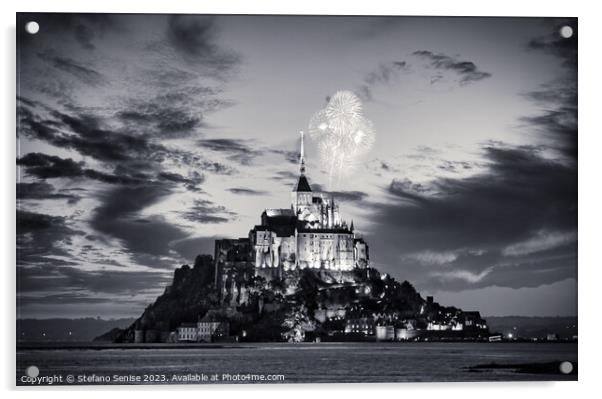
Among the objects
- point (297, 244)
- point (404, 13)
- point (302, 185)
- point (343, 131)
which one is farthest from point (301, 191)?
point (297, 244)

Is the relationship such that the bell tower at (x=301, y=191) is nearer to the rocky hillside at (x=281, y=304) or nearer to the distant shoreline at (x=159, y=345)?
the rocky hillside at (x=281, y=304)

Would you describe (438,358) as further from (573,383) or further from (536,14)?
(536,14)

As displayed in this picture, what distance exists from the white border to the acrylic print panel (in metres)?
0.12

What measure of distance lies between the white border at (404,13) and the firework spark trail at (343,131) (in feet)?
3.62

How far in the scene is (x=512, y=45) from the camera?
35.9 ft

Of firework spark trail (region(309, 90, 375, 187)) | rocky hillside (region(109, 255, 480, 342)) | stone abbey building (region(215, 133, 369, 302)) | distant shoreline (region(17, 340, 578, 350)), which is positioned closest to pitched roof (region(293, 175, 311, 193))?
stone abbey building (region(215, 133, 369, 302))

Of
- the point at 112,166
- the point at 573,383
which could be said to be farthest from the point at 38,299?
the point at 573,383

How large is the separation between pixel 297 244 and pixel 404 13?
26.1 feet

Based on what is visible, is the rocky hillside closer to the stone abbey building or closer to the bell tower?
the stone abbey building

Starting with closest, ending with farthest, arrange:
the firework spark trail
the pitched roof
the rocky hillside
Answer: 1. the firework spark trail
2. the pitched roof
3. the rocky hillside

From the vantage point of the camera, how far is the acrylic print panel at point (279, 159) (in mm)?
10531

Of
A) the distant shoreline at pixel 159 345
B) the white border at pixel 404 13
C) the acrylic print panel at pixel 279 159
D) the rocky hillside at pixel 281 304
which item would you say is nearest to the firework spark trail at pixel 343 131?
the acrylic print panel at pixel 279 159

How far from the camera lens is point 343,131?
11.3 meters

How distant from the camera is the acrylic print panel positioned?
10.5 meters
